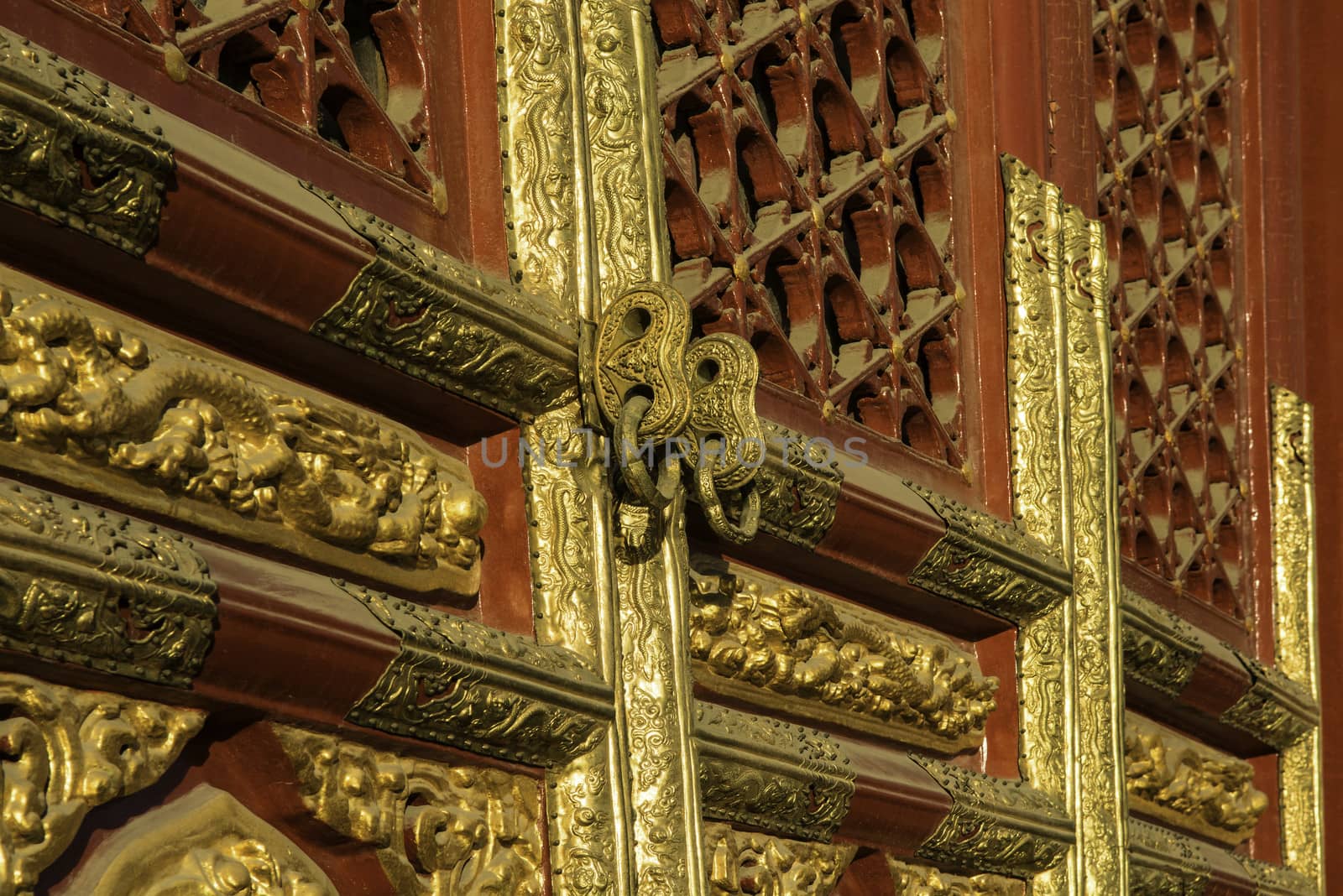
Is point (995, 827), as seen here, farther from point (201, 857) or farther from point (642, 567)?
point (201, 857)

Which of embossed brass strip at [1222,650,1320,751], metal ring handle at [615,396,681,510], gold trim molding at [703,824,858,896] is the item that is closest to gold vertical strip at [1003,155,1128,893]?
gold trim molding at [703,824,858,896]

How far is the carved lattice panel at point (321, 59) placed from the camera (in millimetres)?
2355

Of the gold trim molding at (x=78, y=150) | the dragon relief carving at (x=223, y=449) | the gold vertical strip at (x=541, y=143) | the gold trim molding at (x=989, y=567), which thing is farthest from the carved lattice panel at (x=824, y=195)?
the gold trim molding at (x=78, y=150)

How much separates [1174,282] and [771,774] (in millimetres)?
2502

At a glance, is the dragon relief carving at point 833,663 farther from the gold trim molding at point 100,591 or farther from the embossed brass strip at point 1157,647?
the gold trim molding at point 100,591

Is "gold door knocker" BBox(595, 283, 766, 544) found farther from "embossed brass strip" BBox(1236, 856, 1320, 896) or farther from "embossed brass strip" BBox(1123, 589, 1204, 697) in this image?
"embossed brass strip" BBox(1236, 856, 1320, 896)

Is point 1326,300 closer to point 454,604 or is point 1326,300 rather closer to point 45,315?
point 454,604

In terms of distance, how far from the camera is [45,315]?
6.84 ft

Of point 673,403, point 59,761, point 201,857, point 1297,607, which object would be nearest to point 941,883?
point 673,403

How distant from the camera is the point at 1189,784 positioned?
480cm

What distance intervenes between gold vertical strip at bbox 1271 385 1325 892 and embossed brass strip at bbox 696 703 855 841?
8.02 ft

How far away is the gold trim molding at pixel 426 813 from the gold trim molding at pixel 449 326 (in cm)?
47

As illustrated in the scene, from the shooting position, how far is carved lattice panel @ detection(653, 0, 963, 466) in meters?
3.30

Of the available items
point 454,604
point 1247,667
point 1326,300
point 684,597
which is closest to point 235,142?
point 454,604
